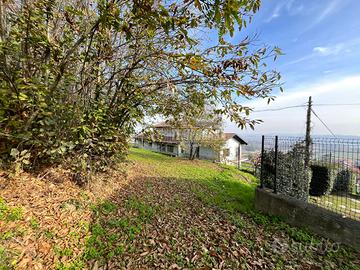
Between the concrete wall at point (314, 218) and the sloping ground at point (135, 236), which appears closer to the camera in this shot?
the sloping ground at point (135, 236)

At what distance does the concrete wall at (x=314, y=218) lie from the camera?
3336mm

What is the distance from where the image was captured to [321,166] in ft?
16.9

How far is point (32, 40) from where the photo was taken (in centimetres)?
316

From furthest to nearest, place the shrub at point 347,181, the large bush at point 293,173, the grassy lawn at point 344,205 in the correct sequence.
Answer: the large bush at point 293,173, the shrub at point 347,181, the grassy lawn at point 344,205

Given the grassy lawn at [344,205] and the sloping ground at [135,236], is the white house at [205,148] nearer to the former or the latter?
the sloping ground at [135,236]

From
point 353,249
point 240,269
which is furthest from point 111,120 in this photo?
point 353,249

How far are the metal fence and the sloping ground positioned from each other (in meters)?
1.08

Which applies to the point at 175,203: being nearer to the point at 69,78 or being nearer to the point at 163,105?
the point at 163,105

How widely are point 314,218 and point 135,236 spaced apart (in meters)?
3.48

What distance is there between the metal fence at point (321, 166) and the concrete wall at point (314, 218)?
247 millimetres

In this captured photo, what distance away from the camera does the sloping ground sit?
251 cm

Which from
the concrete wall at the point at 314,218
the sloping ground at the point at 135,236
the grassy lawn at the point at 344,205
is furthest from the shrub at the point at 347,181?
the sloping ground at the point at 135,236

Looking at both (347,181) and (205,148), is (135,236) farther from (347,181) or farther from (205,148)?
(205,148)

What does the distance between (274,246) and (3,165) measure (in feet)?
16.4
